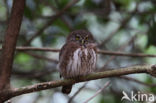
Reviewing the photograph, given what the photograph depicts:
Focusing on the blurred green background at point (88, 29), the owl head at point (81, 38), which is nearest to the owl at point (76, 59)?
the owl head at point (81, 38)

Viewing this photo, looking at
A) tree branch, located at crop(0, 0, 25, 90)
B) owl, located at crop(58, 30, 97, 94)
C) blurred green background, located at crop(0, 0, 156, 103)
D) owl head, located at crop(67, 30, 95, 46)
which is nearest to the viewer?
tree branch, located at crop(0, 0, 25, 90)

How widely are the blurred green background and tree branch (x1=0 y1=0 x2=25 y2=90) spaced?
5.04 feet

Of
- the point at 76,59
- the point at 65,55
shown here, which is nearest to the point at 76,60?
the point at 76,59

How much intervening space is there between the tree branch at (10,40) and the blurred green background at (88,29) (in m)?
1.54

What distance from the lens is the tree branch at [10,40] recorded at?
8.69ft

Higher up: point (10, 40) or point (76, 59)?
point (10, 40)

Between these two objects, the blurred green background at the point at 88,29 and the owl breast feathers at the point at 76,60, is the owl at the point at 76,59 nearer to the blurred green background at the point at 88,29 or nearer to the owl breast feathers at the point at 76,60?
the owl breast feathers at the point at 76,60

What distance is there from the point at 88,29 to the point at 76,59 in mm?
1710

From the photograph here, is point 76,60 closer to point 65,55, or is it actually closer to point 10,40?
point 65,55

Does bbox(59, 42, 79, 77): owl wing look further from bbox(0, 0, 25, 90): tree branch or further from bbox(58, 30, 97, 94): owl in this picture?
bbox(0, 0, 25, 90): tree branch

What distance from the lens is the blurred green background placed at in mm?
4520

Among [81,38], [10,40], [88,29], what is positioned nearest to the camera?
[10,40]

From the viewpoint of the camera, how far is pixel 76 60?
343 centimetres

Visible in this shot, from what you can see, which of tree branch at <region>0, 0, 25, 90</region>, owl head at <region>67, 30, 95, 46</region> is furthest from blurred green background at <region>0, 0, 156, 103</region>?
tree branch at <region>0, 0, 25, 90</region>
